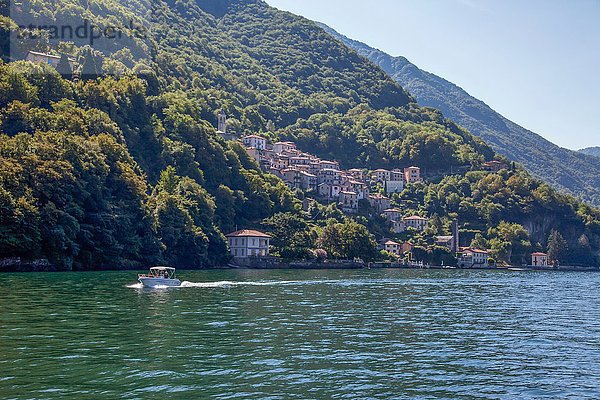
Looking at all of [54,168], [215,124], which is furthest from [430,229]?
[54,168]

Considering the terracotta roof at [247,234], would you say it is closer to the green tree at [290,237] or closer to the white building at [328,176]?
the green tree at [290,237]

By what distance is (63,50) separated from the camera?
139500 mm

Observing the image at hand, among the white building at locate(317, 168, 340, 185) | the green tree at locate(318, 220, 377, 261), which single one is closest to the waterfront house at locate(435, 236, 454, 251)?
the white building at locate(317, 168, 340, 185)

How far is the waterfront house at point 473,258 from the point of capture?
15175 cm

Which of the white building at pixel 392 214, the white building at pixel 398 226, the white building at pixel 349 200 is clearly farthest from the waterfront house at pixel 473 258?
the white building at pixel 349 200

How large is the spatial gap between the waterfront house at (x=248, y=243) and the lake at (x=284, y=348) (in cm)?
6572

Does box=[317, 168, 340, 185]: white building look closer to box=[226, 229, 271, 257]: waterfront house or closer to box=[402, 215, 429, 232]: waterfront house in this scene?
box=[402, 215, 429, 232]: waterfront house

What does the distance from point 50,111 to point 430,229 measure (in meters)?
98.5

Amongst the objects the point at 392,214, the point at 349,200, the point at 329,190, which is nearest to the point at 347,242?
the point at 349,200

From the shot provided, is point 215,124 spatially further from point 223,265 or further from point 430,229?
point 223,265

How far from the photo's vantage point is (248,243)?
377 ft

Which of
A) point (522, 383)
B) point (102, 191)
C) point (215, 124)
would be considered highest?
point (215, 124)

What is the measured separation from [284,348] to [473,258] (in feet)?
445

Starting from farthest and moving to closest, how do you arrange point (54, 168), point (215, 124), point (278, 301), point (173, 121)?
point (215, 124) → point (173, 121) → point (54, 168) → point (278, 301)
